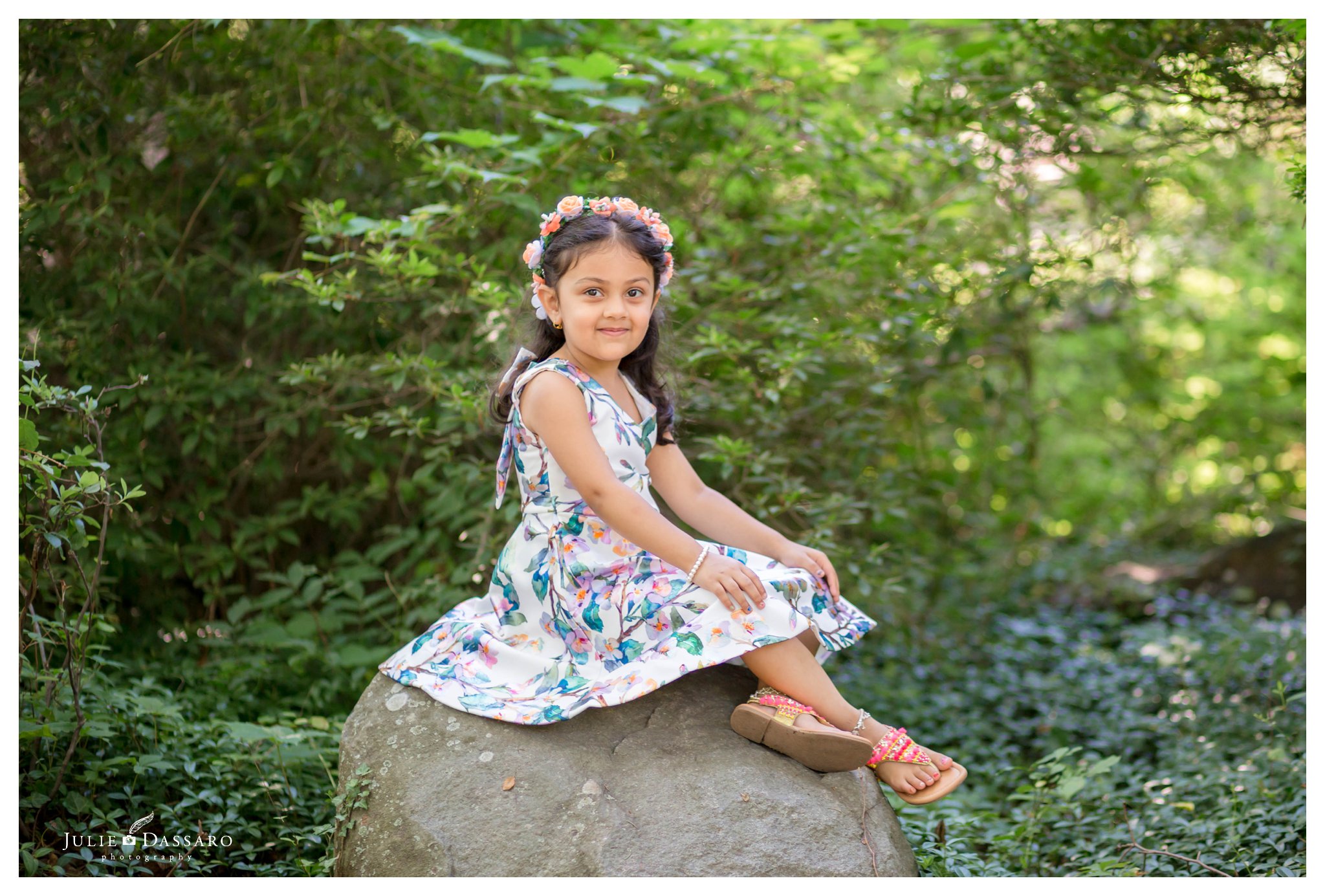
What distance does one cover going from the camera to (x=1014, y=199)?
480cm

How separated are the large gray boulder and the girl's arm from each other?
467 millimetres

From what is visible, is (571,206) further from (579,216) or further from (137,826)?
(137,826)

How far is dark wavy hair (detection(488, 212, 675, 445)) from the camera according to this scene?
8.15ft

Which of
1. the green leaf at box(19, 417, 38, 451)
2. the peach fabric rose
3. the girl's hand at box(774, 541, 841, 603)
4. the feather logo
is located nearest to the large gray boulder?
the girl's hand at box(774, 541, 841, 603)

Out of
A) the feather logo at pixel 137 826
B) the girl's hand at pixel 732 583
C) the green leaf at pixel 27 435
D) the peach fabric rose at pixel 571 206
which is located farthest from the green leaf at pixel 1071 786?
A: the green leaf at pixel 27 435

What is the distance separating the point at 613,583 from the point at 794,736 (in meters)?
0.53

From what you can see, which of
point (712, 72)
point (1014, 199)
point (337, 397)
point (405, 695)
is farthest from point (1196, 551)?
point (405, 695)

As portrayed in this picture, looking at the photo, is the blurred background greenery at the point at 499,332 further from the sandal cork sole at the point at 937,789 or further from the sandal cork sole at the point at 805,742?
the sandal cork sole at the point at 805,742

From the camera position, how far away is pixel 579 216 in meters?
2.52

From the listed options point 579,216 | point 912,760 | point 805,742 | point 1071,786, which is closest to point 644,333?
point 579,216

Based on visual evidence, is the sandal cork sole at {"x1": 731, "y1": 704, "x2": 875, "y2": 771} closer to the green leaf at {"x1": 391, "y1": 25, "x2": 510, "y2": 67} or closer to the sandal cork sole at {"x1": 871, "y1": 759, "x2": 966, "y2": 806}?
the sandal cork sole at {"x1": 871, "y1": 759, "x2": 966, "y2": 806}

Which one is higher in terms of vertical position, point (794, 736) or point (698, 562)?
point (698, 562)

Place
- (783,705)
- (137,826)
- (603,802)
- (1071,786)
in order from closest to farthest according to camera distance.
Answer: (603,802), (783,705), (137,826), (1071,786)
